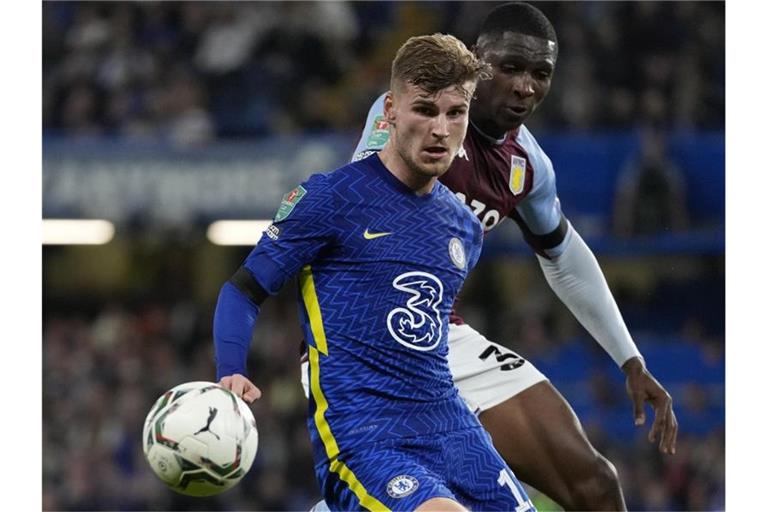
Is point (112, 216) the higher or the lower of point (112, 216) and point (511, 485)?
the higher

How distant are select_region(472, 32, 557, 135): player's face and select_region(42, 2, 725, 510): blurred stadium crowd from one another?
337 inches

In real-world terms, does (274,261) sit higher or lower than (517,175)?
lower

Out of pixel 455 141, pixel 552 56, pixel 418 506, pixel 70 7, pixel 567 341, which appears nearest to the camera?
pixel 418 506

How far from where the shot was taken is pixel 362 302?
15.0 ft

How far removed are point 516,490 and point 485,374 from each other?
3.91 ft

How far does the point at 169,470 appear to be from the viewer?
4.36 m

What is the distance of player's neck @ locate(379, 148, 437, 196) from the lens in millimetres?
4711

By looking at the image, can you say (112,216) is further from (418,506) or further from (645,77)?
(418,506)

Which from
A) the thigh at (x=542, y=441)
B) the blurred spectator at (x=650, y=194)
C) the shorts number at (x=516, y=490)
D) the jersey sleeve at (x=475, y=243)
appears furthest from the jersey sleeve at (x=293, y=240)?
the blurred spectator at (x=650, y=194)

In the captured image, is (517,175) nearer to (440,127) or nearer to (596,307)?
(596,307)

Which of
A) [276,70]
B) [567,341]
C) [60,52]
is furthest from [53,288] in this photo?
[567,341]

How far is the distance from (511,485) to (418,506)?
52 centimetres

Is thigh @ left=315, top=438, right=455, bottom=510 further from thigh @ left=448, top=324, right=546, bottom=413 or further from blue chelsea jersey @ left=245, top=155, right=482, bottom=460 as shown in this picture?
thigh @ left=448, top=324, right=546, bottom=413

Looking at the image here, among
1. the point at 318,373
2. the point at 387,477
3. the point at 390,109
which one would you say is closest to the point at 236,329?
the point at 318,373
